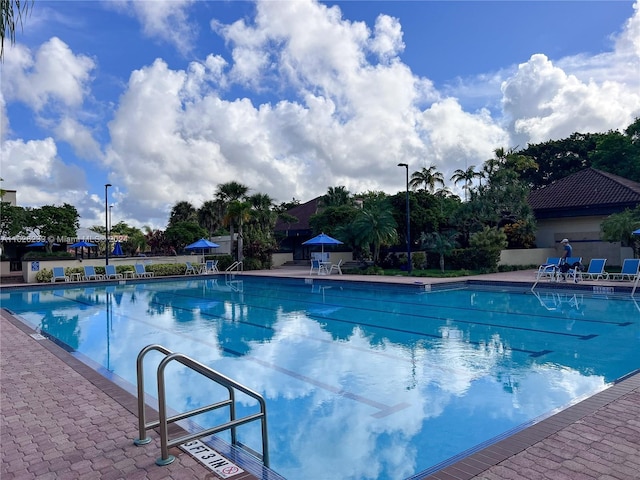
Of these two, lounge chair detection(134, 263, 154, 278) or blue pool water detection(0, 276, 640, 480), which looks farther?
lounge chair detection(134, 263, 154, 278)

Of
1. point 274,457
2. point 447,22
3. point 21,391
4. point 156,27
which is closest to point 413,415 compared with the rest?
point 274,457

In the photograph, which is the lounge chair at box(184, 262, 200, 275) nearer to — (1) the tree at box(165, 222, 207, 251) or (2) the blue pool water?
(2) the blue pool water

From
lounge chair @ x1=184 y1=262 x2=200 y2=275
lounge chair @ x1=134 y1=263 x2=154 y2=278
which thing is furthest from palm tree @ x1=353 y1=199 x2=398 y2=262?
lounge chair @ x1=134 y1=263 x2=154 y2=278

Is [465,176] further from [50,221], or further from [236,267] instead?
[50,221]

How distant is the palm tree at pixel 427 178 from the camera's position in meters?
46.5

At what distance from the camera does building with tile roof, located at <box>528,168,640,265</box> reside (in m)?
22.7

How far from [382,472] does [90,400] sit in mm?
3420

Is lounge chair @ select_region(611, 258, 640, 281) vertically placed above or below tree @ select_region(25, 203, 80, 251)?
below

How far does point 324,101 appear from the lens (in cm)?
2012

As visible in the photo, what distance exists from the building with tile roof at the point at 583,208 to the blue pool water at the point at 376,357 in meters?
9.93

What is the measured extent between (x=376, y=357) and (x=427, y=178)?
1603 inches

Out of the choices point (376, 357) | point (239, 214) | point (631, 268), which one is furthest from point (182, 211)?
point (376, 357)

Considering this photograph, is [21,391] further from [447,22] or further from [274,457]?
[447,22]

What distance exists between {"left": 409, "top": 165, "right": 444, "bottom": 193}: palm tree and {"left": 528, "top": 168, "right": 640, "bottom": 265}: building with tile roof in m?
19.2
